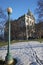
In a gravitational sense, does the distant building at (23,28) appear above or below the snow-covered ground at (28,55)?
above

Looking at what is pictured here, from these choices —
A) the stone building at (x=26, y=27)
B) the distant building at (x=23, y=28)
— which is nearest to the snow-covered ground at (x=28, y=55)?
the distant building at (x=23, y=28)

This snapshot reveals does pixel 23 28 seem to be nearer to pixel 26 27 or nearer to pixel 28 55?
pixel 26 27

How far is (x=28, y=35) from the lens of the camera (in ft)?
220

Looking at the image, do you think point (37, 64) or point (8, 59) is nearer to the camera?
point (37, 64)

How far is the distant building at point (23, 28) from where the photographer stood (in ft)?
178

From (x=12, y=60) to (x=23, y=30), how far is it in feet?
169

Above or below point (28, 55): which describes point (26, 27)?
above

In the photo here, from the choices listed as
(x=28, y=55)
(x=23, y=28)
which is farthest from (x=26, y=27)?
(x=28, y=55)

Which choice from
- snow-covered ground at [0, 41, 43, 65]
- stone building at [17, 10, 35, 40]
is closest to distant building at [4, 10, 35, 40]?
stone building at [17, 10, 35, 40]

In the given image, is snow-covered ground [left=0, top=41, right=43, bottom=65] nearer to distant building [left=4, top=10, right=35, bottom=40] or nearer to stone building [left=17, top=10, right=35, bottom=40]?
distant building [left=4, top=10, right=35, bottom=40]

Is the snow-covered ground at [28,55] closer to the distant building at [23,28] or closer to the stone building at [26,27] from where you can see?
the distant building at [23,28]

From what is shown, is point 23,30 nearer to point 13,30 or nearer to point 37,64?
point 13,30

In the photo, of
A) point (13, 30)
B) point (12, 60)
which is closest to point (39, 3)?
point (13, 30)

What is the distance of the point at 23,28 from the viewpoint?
6316cm
